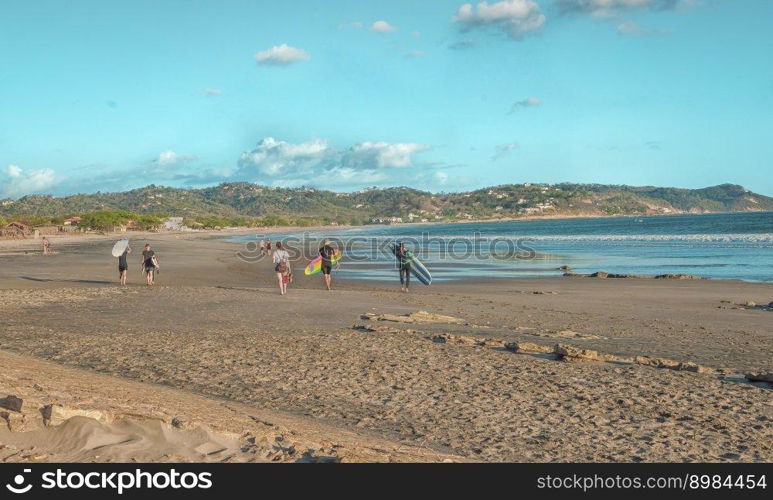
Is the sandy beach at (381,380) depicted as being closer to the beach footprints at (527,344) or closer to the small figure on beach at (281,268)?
the beach footprints at (527,344)

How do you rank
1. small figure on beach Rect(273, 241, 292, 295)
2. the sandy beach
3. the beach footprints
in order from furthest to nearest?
small figure on beach Rect(273, 241, 292, 295)
the beach footprints
the sandy beach

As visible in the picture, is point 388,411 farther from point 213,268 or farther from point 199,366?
point 213,268

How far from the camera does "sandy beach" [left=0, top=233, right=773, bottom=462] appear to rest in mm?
5438

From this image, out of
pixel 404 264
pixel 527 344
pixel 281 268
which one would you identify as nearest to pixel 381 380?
pixel 527 344

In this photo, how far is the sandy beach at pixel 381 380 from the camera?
17.8 feet

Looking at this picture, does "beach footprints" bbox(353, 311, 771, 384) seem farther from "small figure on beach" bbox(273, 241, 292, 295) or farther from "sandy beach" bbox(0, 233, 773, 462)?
"small figure on beach" bbox(273, 241, 292, 295)

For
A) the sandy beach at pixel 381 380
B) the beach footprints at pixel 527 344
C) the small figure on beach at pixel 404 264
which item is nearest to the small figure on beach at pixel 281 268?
the sandy beach at pixel 381 380

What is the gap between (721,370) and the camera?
918 cm

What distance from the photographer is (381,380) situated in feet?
28.7

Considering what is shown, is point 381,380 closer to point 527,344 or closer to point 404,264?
point 527,344

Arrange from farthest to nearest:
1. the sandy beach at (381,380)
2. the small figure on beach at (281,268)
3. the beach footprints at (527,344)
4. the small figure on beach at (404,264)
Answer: the small figure on beach at (404,264), the small figure on beach at (281,268), the beach footprints at (527,344), the sandy beach at (381,380)

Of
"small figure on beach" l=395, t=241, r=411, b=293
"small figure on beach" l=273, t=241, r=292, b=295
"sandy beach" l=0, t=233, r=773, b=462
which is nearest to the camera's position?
"sandy beach" l=0, t=233, r=773, b=462

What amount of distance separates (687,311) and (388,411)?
38.3ft

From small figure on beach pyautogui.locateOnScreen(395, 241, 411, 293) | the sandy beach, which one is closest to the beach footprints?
the sandy beach
